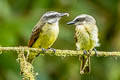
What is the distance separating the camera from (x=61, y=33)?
7672 millimetres

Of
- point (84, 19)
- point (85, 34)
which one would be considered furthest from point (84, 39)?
point (84, 19)

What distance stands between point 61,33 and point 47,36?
6.65 feet

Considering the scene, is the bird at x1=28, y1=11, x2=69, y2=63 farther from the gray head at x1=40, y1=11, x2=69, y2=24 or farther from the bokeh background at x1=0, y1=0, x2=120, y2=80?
the bokeh background at x1=0, y1=0, x2=120, y2=80

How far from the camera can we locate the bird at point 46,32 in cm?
→ 558

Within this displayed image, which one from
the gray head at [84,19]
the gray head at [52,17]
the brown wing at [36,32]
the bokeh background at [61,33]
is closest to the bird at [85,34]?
the gray head at [84,19]

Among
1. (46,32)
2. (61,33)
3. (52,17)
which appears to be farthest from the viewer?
(61,33)

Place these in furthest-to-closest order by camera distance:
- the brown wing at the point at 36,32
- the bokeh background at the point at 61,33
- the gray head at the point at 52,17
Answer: the bokeh background at the point at 61,33, the brown wing at the point at 36,32, the gray head at the point at 52,17

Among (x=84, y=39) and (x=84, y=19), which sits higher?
(x=84, y=19)

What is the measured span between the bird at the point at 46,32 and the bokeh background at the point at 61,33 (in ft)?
4.02

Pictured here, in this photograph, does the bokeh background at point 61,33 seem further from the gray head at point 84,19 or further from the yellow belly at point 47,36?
the gray head at point 84,19

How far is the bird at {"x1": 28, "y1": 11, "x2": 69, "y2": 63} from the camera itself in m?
5.58

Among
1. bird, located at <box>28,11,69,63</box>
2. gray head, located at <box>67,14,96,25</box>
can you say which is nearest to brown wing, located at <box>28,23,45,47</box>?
bird, located at <box>28,11,69,63</box>

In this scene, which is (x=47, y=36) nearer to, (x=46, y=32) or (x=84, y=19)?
(x=46, y=32)

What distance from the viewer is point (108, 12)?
343 inches
